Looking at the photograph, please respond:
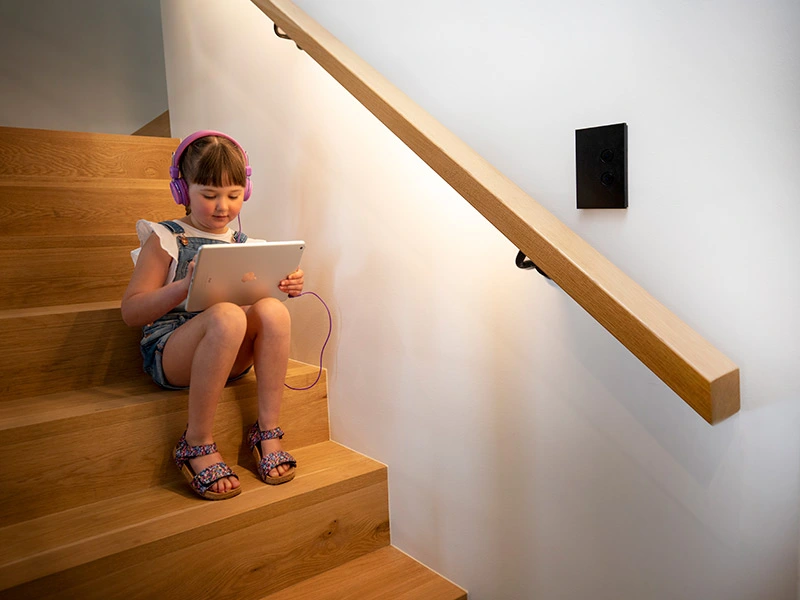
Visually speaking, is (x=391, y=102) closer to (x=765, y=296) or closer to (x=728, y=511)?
(x=765, y=296)

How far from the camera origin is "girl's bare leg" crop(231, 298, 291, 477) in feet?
4.92

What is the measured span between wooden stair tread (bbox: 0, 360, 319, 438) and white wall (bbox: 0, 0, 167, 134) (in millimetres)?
2182

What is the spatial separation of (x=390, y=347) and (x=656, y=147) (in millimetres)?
762

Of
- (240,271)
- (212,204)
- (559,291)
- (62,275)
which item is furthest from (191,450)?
(559,291)

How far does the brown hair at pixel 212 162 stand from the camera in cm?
147

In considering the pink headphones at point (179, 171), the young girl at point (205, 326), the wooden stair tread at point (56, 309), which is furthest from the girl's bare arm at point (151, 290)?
the wooden stair tread at point (56, 309)

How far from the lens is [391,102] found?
1005mm

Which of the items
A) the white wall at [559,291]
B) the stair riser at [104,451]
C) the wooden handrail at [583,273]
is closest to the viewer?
the wooden handrail at [583,273]

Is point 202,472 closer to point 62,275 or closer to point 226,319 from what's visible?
point 226,319

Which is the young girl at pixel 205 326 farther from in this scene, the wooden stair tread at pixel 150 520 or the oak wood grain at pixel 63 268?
the oak wood grain at pixel 63 268

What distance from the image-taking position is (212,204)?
4.98 feet

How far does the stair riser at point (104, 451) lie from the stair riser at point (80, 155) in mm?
1017

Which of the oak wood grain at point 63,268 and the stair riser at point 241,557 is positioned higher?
the oak wood grain at point 63,268

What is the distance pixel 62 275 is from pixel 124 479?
2.14ft
